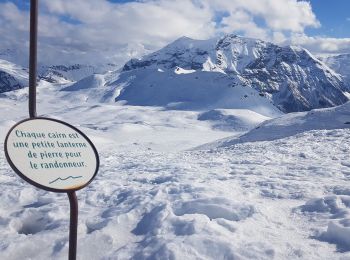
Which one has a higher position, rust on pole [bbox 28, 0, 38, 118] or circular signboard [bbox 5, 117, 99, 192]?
rust on pole [bbox 28, 0, 38, 118]

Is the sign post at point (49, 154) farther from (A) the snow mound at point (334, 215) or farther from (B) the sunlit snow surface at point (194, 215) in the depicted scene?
(A) the snow mound at point (334, 215)

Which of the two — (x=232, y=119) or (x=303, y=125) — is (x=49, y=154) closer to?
(x=303, y=125)

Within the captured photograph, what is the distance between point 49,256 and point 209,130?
528ft

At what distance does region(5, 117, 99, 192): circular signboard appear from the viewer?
411cm

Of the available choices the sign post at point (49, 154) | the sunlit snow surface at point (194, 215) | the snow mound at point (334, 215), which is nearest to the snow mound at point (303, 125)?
the sunlit snow surface at point (194, 215)

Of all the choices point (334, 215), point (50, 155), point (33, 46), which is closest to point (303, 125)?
point (334, 215)

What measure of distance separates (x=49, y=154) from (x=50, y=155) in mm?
14

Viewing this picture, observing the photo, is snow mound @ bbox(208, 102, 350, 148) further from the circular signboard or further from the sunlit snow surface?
the circular signboard

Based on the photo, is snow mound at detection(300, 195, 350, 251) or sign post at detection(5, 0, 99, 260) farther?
snow mound at detection(300, 195, 350, 251)

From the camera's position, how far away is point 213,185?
31.3 feet

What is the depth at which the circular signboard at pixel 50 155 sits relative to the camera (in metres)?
4.11

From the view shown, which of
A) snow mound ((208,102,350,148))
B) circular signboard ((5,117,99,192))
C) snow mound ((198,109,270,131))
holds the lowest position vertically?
circular signboard ((5,117,99,192))

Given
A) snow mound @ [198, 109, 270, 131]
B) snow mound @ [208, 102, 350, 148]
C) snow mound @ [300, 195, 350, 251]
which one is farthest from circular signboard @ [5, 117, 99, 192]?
snow mound @ [198, 109, 270, 131]

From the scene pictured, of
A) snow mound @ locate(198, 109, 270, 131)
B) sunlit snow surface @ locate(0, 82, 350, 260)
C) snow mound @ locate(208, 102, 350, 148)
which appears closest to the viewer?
sunlit snow surface @ locate(0, 82, 350, 260)
